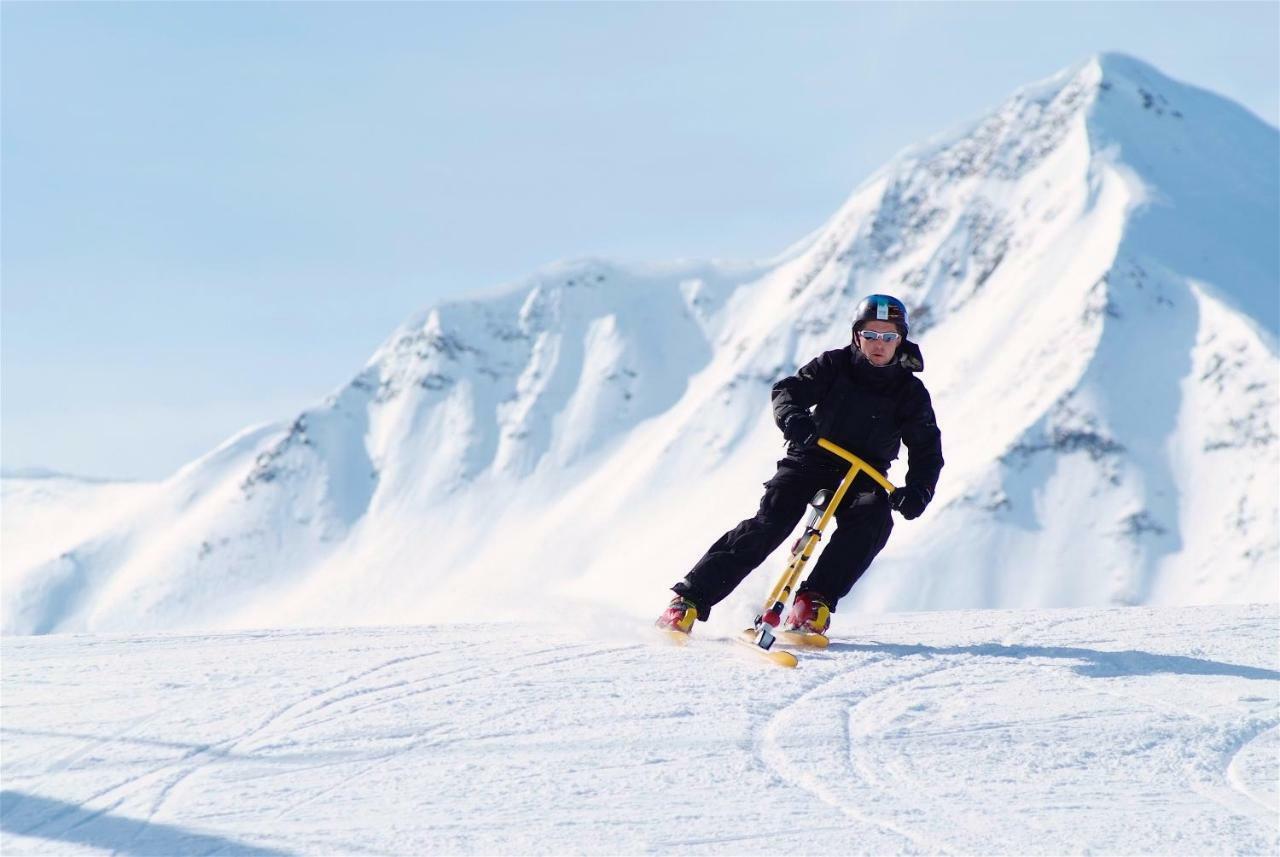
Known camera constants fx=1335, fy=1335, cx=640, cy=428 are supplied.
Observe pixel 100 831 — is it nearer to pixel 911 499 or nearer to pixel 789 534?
pixel 789 534

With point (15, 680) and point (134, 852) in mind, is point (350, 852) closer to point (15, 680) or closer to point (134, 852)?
point (134, 852)

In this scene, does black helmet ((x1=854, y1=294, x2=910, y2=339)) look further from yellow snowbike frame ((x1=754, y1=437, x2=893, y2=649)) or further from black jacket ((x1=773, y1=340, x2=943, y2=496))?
yellow snowbike frame ((x1=754, y1=437, x2=893, y2=649))

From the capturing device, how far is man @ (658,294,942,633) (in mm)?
8570

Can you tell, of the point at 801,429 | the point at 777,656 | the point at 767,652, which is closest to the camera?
the point at 777,656

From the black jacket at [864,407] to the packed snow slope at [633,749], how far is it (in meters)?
1.32

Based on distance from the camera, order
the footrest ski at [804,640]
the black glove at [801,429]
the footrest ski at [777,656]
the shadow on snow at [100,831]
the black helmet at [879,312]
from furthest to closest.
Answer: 1. the black helmet at [879,312]
2. the black glove at [801,429]
3. the footrest ski at [804,640]
4. the footrest ski at [777,656]
5. the shadow on snow at [100,831]

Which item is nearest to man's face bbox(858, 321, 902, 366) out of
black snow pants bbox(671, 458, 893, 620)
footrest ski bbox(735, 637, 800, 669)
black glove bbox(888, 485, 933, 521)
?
black snow pants bbox(671, 458, 893, 620)

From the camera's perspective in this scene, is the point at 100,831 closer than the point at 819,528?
Yes

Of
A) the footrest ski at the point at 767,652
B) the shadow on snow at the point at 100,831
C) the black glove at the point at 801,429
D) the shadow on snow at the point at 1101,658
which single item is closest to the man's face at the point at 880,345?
the black glove at the point at 801,429

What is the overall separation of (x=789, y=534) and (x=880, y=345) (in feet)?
4.53

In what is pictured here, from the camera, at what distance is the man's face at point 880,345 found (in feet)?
28.7

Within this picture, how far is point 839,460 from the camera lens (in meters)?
8.84

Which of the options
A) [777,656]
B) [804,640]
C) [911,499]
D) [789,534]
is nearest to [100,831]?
[777,656]

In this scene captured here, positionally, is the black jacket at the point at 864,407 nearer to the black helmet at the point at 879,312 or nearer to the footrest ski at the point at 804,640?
the black helmet at the point at 879,312
